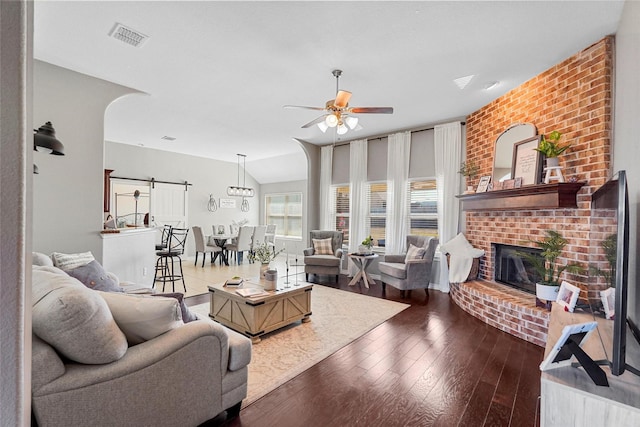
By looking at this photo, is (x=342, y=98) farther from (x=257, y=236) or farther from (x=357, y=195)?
(x=257, y=236)

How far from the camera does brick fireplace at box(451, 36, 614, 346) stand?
106 inches

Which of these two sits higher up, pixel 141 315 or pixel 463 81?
pixel 463 81

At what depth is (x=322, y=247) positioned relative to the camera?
5852 mm

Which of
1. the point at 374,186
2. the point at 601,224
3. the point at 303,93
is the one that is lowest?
the point at 601,224

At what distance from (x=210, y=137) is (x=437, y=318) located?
5355 mm

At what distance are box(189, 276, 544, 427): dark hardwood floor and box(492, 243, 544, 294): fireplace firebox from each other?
0.81m

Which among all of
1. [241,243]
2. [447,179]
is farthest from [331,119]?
[241,243]

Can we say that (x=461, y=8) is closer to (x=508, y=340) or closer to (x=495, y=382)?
(x=495, y=382)

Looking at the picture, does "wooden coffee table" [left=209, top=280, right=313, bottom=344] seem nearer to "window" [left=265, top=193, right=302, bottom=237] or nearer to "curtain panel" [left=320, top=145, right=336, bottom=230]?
"curtain panel" [left=320, top=145, right=336, bottom=230]

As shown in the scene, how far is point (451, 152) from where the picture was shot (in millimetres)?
4828

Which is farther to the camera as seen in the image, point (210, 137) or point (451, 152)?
point (210, 137)

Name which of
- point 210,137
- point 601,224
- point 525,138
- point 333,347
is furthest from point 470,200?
point 210,137

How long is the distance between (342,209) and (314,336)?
374cm

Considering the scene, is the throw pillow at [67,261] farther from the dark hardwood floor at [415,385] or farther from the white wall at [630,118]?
the white wall at [630,118]
